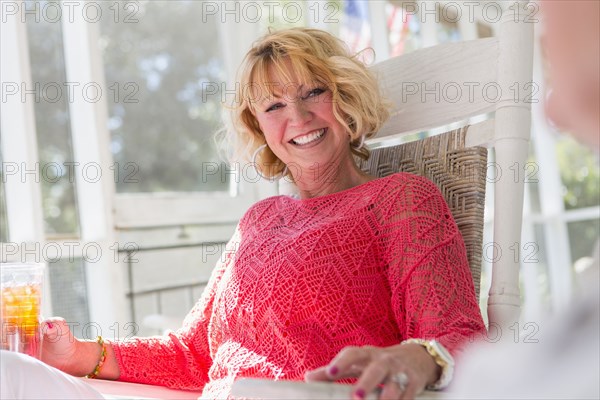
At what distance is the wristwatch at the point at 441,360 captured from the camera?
1.04 meters

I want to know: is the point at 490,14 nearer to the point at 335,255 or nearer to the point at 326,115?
the point at 326,115

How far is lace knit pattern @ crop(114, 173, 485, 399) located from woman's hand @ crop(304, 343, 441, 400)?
0.24 m

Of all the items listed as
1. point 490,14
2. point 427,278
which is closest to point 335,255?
point 427,278

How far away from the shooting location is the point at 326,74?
1694 millimetres

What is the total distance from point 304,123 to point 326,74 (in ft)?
0.41

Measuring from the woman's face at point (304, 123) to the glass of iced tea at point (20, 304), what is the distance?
67 centimetres

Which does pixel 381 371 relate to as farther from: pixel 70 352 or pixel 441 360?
pixel 70 352

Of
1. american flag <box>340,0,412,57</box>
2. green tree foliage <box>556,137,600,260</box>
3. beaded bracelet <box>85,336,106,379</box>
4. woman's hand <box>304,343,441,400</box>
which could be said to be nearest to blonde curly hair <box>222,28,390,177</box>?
beaded bracelet <box>85,336,106,379</box>

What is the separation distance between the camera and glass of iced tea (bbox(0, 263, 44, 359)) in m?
1.25

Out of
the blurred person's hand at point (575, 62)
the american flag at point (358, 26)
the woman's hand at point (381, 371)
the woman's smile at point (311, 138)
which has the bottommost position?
the woman's hand at point (381, 371)

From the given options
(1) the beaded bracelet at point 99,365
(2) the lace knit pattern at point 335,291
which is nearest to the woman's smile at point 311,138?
(2) the lace knit pattern at point 335,291

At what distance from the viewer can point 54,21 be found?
8.37 feet

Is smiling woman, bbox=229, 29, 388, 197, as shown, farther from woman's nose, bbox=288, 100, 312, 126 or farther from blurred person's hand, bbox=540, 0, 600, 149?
blurred person's hand, bbox=540, 0, 600, 149

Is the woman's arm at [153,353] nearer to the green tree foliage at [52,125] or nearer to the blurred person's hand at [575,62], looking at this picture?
the green tree foliage at [52,125]
